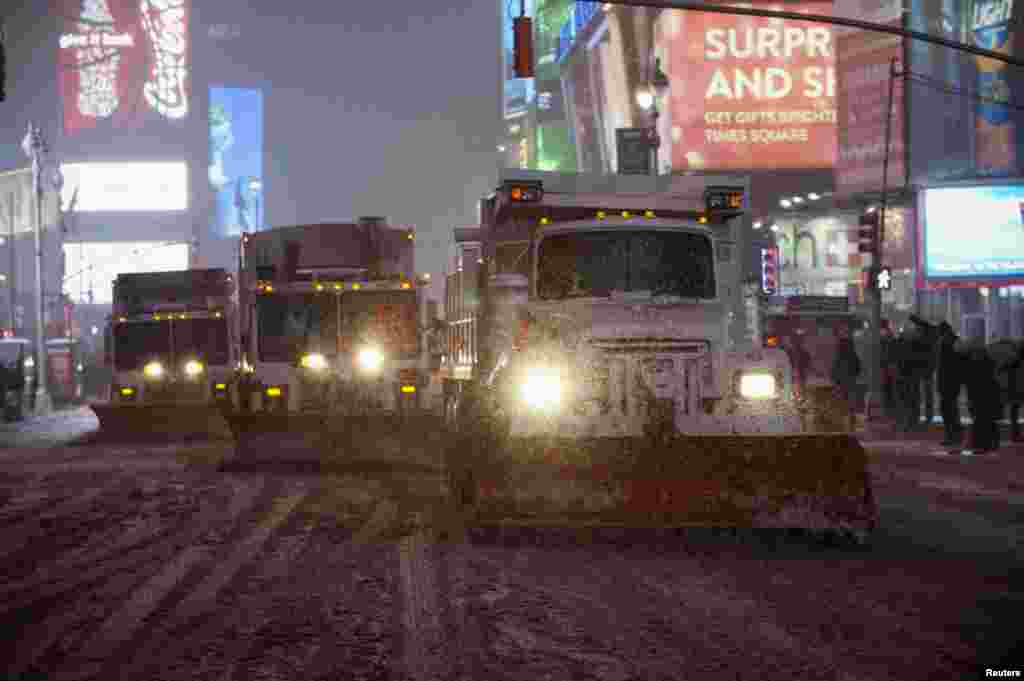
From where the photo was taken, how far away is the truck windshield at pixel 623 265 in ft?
41.2

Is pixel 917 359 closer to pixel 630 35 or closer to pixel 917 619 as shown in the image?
pixel 917 619

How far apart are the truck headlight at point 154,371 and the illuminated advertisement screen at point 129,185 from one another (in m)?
102

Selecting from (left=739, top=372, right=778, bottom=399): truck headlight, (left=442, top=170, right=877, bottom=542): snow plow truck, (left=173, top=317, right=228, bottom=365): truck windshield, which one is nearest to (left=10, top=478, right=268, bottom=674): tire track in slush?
(left=442, top=170, right=877, bottom=542): snow plow truck

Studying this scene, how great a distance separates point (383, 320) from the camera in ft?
67.7

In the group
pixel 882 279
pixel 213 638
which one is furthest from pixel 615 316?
pixel 882 279

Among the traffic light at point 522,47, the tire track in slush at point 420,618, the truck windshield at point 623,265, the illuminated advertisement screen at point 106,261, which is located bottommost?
the tire track in slush at point 420,618

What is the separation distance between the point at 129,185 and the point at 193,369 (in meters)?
105

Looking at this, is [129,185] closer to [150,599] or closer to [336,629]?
[150,599]

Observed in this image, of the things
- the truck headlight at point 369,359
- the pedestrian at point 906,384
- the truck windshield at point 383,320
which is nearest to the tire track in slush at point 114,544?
the truck headlight at point 369,359

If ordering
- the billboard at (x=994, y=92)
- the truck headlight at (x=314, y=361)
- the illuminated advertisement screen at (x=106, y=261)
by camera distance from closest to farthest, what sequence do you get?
the truck headlight at (x=314, y=361), the billboard at (x=994, y=92), the illuminated advertisement screen at (x=106, y=261)

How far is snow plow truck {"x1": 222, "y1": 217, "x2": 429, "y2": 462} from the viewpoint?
66.3 ft

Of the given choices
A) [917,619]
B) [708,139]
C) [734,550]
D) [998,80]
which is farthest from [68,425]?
[708,139]

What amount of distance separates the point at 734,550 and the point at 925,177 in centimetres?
4665

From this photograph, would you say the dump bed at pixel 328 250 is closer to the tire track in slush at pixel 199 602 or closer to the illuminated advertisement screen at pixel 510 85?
the tire track in slush at pixel 199 602
